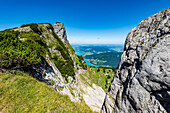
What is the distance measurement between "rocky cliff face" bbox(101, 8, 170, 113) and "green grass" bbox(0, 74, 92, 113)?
8052 millimetres

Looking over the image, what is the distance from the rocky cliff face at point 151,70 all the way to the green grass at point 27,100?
8.05 m

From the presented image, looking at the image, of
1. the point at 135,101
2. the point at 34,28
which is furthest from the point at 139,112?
the point at 34,28

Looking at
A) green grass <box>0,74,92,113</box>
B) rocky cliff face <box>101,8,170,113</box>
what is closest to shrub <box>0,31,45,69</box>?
green grass <box>0,74,92,113</box>

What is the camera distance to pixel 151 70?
31.6 feet

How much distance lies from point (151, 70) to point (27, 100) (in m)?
18.2

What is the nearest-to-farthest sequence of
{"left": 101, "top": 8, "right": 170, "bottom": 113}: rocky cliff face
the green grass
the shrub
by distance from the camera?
1. the green grass
2. {"left": 101, "top": 8, "right": 170, "bottom": 113}: rocky cliff face
3. the shrub

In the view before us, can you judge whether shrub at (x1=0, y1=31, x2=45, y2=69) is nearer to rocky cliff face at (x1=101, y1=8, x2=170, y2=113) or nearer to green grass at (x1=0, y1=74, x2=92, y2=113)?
green grass at (x1=0, y1=74, x2=92, y2=113)

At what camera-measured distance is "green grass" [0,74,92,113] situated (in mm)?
8289

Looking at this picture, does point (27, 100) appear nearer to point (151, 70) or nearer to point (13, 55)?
point (13, 55)

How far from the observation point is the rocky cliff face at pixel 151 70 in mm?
8703

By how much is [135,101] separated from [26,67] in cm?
2394

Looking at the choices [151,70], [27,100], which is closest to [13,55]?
[27,100]

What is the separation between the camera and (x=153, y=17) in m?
12.5

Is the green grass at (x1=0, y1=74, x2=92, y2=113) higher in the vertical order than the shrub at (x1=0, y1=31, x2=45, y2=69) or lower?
lower
